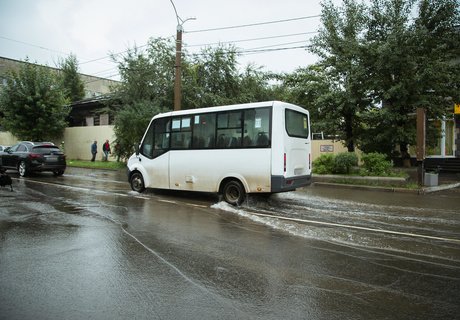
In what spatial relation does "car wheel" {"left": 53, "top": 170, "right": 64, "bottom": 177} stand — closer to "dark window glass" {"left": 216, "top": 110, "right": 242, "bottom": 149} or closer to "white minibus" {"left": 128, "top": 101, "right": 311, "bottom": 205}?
"white minibus" {"left": 128, "top": 101, "right": 311, "bottom": 205}

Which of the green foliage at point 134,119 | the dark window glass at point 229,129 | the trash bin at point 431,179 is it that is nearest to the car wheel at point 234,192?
the dark window glass at point 229,129

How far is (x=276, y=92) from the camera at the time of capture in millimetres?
25359

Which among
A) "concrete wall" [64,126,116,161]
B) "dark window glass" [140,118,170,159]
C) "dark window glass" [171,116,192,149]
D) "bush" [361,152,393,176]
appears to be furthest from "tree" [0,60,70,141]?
"bush" [361,152,393,176]

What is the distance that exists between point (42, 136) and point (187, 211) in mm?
24123

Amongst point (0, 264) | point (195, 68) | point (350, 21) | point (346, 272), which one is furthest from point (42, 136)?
point (346, 272)

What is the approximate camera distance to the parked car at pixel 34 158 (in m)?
16.6

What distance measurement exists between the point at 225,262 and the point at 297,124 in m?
5.67

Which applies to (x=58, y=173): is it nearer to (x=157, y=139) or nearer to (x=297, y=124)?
(x=157, y=139)

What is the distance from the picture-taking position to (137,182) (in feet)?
39.7

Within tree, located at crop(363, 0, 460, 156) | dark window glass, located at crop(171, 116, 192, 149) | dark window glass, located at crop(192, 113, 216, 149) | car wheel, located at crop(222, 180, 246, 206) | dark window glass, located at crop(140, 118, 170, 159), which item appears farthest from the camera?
tree, located at crop(363, 0, 460, 156)

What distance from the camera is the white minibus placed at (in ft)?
29.7

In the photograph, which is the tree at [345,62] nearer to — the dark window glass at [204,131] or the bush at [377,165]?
the bush at [377,165]

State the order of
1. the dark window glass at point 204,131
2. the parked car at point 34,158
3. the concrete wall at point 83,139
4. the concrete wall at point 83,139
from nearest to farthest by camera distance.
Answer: the dark window glass at point 204,131 → the parked car at point 34,158 → the concrete wall at point 83,139 → the concrete wall at point 83,139

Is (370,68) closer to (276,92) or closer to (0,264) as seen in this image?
(276,92)
